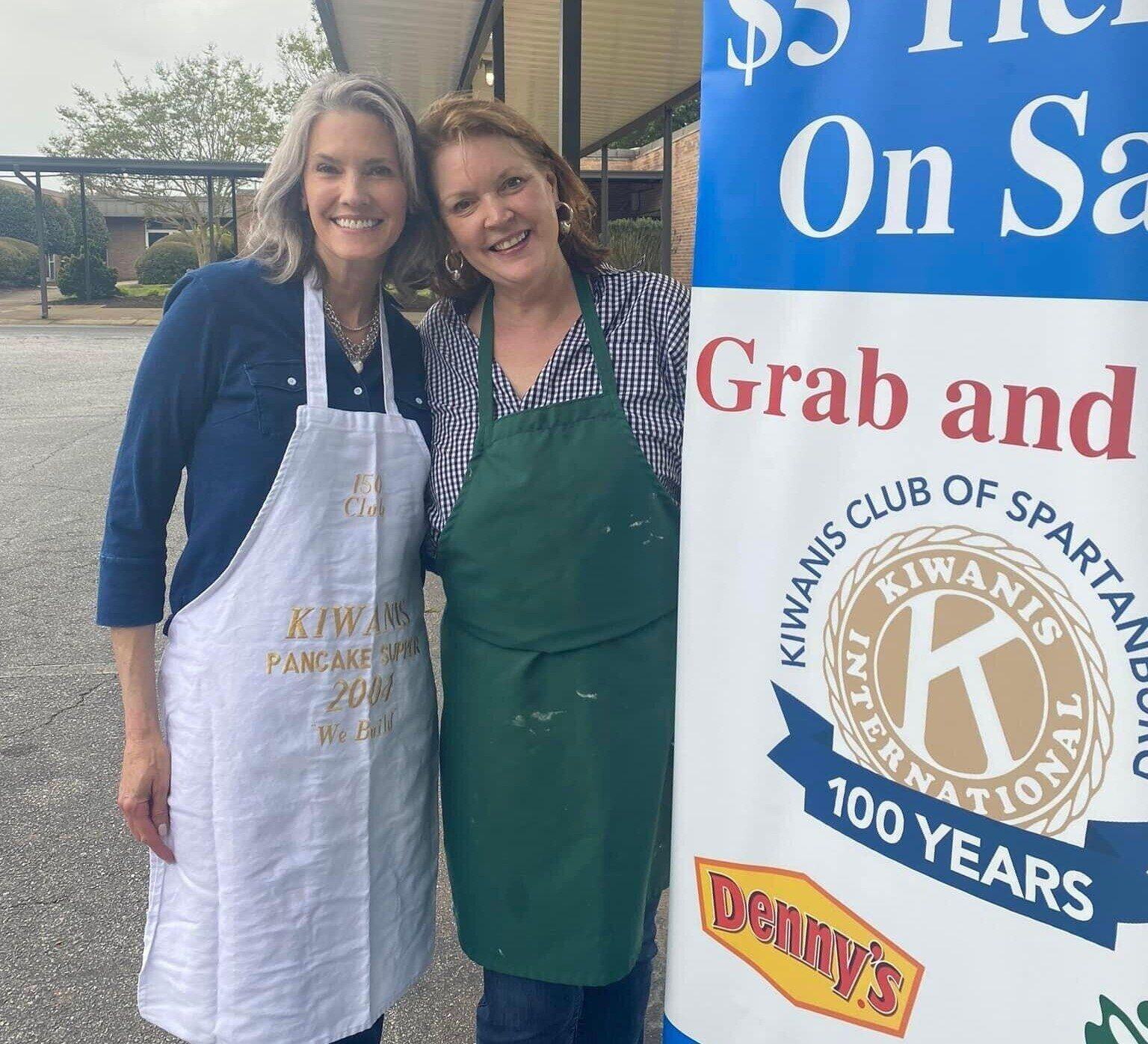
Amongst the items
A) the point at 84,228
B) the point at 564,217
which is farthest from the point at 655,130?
the point at 564,217

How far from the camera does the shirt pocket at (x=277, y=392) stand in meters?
1.55

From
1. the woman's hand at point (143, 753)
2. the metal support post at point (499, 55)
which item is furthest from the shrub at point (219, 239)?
the woman's hand at point (143, 753)

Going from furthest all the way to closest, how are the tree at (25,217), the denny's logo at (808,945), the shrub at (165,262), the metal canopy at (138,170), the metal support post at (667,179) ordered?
the tree at (25,217) < the shrub at (165,262) < the metal canopy at (138,170) < the metal support post at (667,179) < the denny's logo at (808,945)

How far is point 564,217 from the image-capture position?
5.84 ft

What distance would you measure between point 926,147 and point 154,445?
116 cm

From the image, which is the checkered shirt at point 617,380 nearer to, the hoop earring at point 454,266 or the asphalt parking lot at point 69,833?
the hoop earring at point 454,266

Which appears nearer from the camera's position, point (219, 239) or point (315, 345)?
point (315, 345)

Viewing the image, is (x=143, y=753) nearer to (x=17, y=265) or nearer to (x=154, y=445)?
(x=154, y=445)

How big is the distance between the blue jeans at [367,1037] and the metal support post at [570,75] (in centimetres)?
375

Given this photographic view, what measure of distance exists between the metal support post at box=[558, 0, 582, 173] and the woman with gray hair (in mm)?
3073

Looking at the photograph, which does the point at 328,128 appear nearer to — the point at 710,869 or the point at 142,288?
the point at 710,869

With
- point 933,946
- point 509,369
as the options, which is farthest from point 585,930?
point 509,369

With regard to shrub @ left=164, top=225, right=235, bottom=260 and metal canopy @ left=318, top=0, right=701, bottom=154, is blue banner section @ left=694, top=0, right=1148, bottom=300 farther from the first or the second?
shrub @ left=164, top=225, right=235, bottom=260

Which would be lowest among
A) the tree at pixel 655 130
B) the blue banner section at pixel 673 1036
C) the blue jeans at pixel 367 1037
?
the blue jeans at pixel 367 1037
